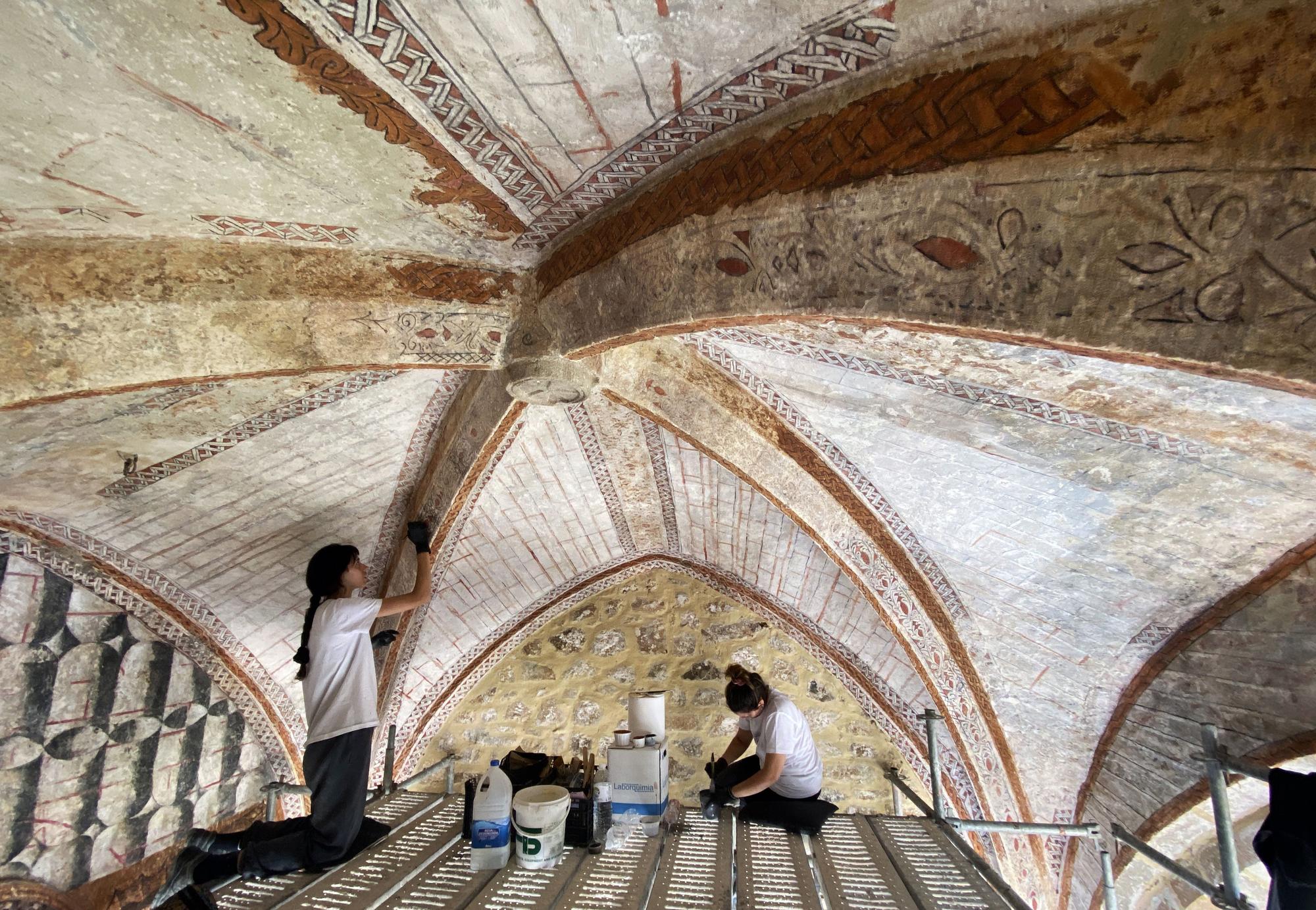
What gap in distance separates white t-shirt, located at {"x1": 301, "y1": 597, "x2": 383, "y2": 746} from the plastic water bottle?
1.53 ft

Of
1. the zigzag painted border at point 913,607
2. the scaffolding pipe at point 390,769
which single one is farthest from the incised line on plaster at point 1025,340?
the scaffolding pipe at point 390,769

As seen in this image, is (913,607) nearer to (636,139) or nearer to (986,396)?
(986,396)

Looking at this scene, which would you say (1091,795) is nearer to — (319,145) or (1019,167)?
(1019,167)

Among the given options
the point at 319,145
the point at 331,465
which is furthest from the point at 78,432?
the point at 319,145

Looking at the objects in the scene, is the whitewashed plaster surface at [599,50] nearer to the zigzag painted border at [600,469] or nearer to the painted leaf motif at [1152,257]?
the painted leaf motif at [1152,257]

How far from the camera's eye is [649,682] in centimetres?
550

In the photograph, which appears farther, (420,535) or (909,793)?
(909,793)

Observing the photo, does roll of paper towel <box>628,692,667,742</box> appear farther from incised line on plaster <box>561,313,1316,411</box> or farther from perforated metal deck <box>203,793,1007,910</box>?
incised line on plaster <box>561,313,1316,411</box>

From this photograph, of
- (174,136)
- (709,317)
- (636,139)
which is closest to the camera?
(174,136)

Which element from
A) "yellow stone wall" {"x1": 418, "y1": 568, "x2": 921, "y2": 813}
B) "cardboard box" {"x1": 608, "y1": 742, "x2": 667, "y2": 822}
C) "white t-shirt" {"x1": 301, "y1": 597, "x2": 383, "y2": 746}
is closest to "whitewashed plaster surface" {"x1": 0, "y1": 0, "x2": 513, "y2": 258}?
"white t-shirt" {"x1": 301, "y1": 597, "x2": 383, "y2": 746}

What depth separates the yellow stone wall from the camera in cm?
526

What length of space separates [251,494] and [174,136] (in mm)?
2594

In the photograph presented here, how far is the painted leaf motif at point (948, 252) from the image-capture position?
1.43 meters

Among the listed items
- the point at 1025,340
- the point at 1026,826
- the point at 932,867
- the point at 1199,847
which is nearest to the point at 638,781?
the point at 932,867
